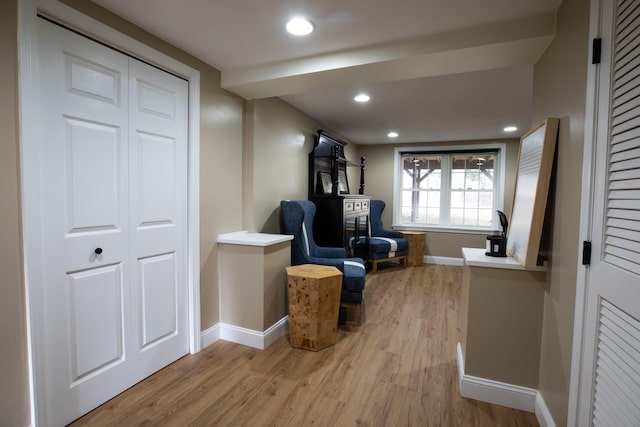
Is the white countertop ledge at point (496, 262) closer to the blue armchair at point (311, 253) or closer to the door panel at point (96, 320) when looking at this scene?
Result: the blue armchair at point (311, 253)

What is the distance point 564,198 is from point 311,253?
7.57 ft

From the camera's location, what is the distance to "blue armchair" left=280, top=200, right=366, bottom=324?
288 centimetres

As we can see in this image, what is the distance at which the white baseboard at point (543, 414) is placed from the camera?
153 cm

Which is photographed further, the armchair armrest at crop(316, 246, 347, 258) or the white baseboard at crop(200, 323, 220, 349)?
the armchair armrest at crop(316, 246, 347, 258)

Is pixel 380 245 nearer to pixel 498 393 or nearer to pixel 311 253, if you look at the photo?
pixel 311 253

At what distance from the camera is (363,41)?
1.98 meters

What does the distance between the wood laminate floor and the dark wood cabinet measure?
1.19 metres

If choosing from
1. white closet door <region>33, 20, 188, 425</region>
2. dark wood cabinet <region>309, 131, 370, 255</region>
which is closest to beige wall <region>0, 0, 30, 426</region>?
white closet door <region>33, 20, 188, 425</region>

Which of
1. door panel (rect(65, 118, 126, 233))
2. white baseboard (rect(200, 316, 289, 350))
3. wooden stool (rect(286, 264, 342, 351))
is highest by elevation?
door panel (rect(65, 118, 126, 233))

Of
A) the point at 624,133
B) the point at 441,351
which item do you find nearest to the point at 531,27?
the point at 624,133

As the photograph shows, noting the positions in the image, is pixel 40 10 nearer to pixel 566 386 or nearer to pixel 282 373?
pixel 282 373

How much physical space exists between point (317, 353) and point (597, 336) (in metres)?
1.78

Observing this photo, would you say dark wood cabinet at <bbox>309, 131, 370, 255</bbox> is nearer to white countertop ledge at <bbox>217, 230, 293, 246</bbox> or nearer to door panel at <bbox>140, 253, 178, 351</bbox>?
white countertop ledge at <bbox>217, 230, 293, 246</bbox>

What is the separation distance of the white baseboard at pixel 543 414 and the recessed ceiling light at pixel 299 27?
2.44 metres
